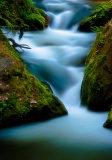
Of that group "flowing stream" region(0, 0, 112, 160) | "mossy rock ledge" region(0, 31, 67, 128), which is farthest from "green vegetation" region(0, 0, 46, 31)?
"mossy rock ledge" region(0, 31, 67, 128)

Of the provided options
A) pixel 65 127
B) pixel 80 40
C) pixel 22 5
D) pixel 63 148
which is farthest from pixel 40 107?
pixel 80 40

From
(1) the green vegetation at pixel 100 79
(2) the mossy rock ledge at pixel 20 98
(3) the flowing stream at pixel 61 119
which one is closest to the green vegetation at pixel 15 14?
(3) the flowing stream at pixel 61 119

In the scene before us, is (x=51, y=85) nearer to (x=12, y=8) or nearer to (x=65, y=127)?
(x=65, y=127)

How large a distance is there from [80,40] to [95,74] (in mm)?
4432

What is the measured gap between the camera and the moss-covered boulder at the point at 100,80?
6378mm

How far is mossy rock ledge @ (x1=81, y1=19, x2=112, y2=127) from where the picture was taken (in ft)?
20.9

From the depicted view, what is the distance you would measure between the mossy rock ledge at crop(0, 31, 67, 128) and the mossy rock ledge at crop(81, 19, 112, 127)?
0.60 metres

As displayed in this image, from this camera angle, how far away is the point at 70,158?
4.90 meters

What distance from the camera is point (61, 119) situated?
612 cm

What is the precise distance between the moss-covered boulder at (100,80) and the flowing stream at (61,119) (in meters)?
0.19

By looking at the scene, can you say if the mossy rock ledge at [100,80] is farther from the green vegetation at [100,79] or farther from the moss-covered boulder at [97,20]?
the moss-covered boulder at [97,20]

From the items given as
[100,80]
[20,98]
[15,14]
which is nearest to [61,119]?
[20,98]

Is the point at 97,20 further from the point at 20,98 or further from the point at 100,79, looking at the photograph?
the point at 20,98

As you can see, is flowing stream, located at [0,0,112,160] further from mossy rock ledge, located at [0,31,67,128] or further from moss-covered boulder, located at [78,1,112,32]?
moss-covered boulder, located at [78,1,112,32]
